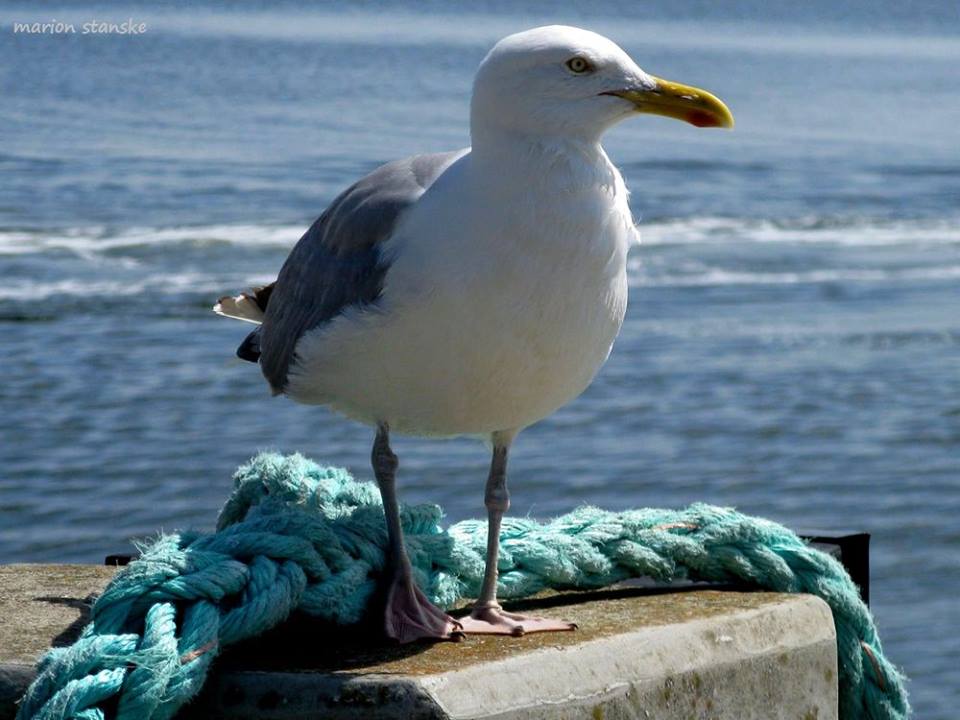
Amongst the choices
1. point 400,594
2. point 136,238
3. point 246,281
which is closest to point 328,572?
point 400,594

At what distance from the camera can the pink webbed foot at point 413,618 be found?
390cm

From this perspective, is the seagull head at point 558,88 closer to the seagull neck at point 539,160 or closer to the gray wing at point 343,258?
the seagull neck at point 539,160

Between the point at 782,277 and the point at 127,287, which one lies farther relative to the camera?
the point at 782,277

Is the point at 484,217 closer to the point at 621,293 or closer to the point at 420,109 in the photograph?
the point at 621,293

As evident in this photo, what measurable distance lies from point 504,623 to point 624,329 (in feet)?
23.0

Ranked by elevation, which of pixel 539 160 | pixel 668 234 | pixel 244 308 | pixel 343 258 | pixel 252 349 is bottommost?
pixel 668 234

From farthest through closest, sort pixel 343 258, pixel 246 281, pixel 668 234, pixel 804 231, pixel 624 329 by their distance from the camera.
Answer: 1. pixel 804 231
2. pixel 668 234
3. pixel 246 281
4. pixel 624 329
5. pixel 343 258

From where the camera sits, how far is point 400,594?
158 inches

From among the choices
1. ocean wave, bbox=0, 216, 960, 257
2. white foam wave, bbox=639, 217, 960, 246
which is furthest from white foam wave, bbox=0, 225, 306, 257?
white foam wave, bbox=639, 217, 960, 246

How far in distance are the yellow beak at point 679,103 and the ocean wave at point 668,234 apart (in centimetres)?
897

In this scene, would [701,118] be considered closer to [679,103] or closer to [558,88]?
[679,103]

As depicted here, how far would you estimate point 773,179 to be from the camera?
56.4 ft

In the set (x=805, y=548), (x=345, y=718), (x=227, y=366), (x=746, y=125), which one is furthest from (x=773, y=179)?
(x=345, y=718)

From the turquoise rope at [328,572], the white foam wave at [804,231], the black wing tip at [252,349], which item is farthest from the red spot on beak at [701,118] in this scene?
the white foam wave at [804,231]
